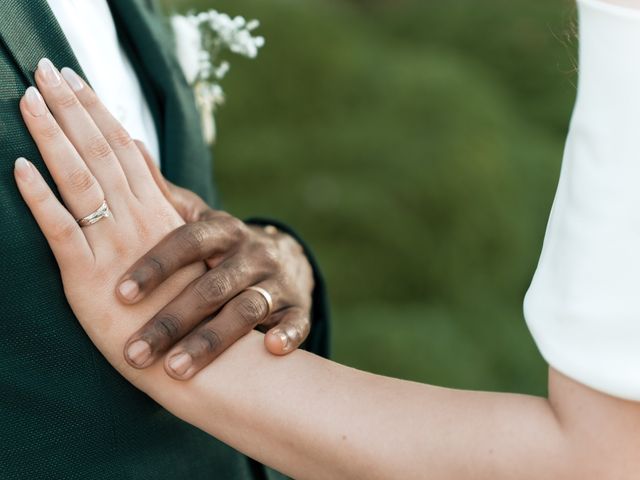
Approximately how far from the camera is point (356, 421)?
1304mm

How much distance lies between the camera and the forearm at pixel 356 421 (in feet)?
4.02

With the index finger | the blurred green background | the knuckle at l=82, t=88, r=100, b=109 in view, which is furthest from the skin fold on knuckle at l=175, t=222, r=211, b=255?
the blurred green background

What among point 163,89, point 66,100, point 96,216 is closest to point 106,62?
point 163,89

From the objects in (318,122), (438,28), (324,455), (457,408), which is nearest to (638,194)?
(457,408)

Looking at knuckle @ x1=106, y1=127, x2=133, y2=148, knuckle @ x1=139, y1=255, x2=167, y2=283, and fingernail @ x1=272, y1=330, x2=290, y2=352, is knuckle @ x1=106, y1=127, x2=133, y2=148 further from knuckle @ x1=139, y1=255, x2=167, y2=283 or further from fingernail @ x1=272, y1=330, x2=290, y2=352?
fingernail @ x1=272, y1=330, x2=290, y2=352

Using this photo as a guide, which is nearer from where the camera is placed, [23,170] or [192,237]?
[23,170]

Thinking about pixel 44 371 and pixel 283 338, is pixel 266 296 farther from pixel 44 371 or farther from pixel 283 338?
pixel 44 371

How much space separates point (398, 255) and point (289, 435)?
3.32 metres

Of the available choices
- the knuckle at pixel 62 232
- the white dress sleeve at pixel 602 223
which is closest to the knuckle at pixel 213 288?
the knuckle at pixel 62 232

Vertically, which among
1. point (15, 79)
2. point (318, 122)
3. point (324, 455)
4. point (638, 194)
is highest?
point (15, 79)

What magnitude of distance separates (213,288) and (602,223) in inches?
24.3

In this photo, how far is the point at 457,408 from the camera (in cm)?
128

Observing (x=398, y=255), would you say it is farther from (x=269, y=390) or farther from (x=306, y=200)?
(x=269, y=390)

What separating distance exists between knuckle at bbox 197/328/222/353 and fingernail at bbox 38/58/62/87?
43cm
